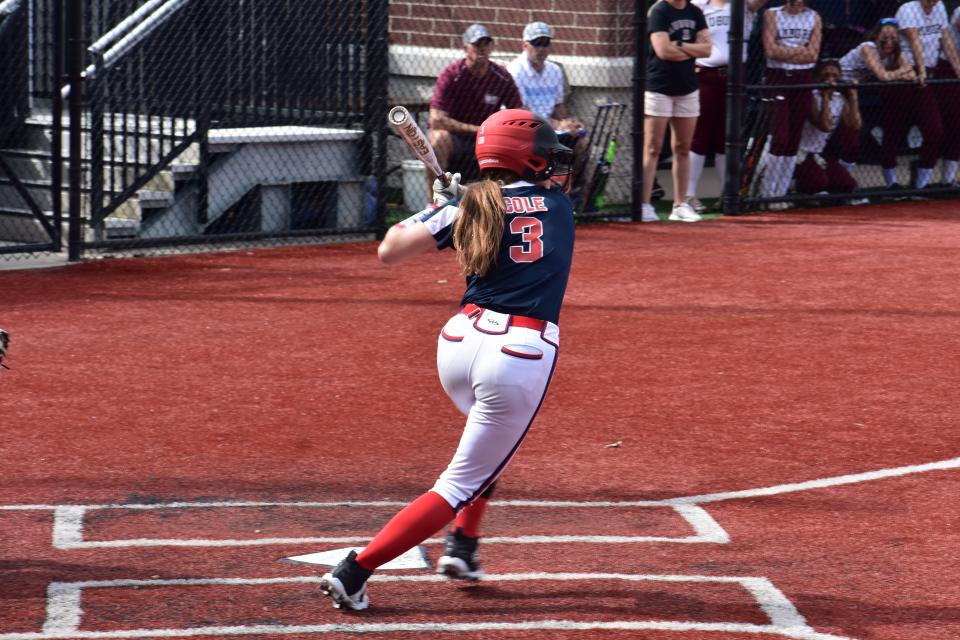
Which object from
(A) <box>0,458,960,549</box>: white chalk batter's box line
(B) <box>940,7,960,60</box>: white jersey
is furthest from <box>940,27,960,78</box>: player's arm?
(A) <box>0,458,960,549</box>: white chalk batter's box line

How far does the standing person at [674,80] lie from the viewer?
1326 centimetres

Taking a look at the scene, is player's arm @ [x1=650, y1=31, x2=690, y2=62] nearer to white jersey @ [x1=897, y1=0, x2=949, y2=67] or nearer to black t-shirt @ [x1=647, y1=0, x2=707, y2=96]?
black t-shirt @ [x1=647, y1=0, x2=707, y2=96]

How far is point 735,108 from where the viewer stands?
13.8 m

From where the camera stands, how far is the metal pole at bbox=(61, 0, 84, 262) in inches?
425

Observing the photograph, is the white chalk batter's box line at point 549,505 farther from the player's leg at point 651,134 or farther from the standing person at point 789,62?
the standing person at point 789,62

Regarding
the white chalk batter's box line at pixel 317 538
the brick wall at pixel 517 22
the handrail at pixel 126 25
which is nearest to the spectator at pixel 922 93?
the brick wall at pixel 517 22

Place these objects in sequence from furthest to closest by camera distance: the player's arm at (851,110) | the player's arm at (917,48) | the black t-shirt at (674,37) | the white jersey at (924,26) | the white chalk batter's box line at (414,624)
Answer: the white jersey at (924,26) < the player's arm at (917,48) < the player's arm at (851,110) < the black t-shirt at (674,37) < the white chalk batter's box line at (414,624)

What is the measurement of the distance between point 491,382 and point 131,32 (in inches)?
374

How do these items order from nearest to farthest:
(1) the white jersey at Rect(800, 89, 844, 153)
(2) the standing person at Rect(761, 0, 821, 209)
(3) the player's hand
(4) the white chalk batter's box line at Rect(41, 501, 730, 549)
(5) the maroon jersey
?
(3) the player's hand, (4) the white chalk batter's box line at Rect(41, 501, 730, 549), (5) the maroon jersey, (2) the standing person at Rect(761, 0, 821, 209), (1) the white jersey at Rect(800, 89, 844, 153)

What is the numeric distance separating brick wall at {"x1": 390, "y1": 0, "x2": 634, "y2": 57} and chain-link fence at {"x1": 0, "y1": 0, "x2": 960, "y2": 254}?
0.08 feet

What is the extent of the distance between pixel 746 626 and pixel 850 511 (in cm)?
144

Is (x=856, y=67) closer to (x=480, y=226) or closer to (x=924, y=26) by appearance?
(x=924, y=26)

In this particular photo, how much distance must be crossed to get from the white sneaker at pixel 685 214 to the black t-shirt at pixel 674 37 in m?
1.11

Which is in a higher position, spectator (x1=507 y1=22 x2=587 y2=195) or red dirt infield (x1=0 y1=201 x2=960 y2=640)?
spectator (x1=507 y1=22 x2=587 y2=195)
